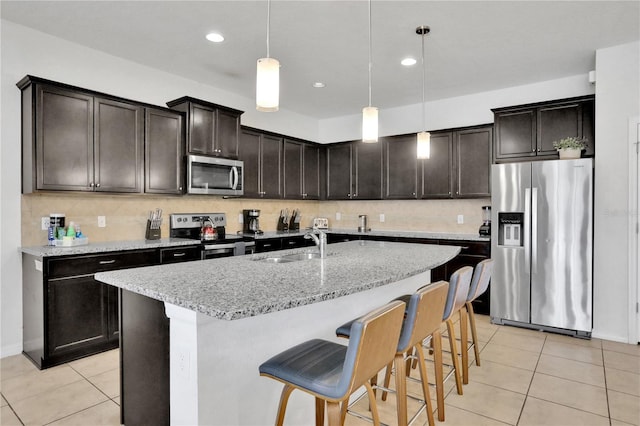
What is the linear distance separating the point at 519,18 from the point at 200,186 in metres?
3.40

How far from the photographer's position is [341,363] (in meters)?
1.54

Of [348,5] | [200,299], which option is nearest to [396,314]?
[200,299]

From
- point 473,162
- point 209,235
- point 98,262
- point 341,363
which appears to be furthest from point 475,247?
point 98,262

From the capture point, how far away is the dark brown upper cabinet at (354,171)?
18.5 ft

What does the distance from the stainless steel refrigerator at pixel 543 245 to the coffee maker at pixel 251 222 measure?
9.48ft

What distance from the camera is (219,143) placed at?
173 inches

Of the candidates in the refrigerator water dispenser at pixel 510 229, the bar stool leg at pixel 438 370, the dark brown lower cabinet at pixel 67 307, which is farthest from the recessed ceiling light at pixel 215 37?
the refrigerator water dispenser at pixel 510 229

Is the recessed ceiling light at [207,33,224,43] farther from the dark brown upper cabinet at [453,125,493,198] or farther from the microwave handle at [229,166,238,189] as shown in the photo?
the dark brown upper cabinet at [453,125,493,198]

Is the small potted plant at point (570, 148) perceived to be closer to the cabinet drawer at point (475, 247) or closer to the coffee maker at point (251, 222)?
the cabinet drawer at point (475, 247)

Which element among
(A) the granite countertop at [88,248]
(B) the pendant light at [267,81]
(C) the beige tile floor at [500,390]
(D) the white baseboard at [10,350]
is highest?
(B) the pendant light at [267,81]

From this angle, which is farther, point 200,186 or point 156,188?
point 200,186

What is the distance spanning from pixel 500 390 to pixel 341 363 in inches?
67.0

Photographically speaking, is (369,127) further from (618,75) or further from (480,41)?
(618,75)

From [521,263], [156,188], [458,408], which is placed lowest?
[458,408]
